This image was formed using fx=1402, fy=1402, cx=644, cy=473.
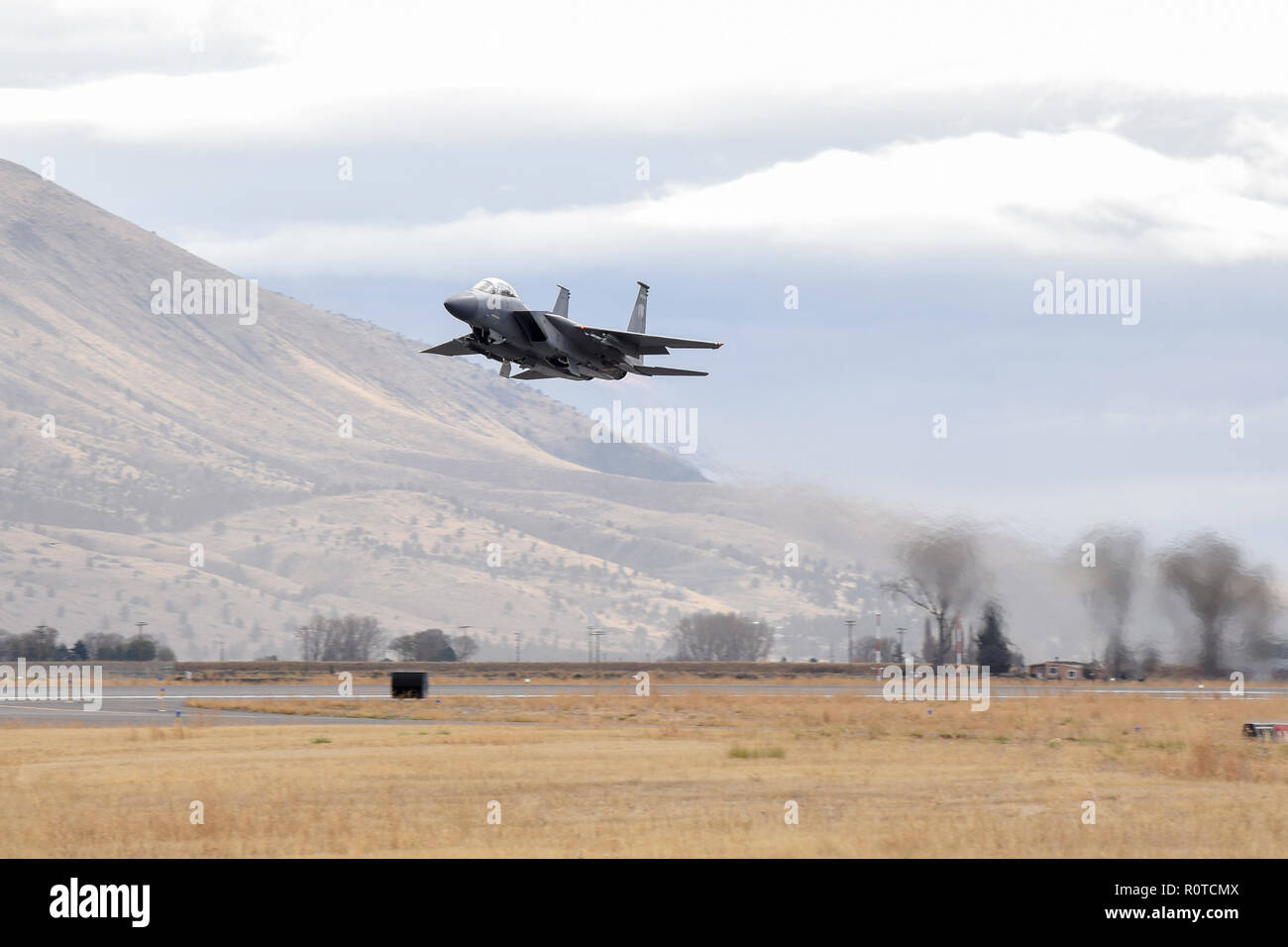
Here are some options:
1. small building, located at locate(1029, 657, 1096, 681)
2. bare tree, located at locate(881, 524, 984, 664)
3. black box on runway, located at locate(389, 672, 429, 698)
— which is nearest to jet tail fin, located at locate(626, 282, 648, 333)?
black box on runway, located at locate(389, 672, 429, 698)

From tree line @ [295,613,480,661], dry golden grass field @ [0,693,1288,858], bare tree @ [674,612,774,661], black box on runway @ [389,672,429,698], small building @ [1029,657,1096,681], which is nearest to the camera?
dry golden grass field @ [0,693,1288,858]

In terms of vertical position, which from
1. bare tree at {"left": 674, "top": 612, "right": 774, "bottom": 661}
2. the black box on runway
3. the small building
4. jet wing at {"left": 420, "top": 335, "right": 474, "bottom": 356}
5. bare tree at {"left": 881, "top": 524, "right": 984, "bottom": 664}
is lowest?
bare tree at {"left": 674, "top": 612, "right": 774, "bottom": 661}

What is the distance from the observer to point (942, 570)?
85.3 m

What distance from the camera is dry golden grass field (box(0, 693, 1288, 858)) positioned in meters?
20.8

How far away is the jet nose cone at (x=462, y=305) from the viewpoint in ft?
115

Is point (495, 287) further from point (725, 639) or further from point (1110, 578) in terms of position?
point (725, 639)

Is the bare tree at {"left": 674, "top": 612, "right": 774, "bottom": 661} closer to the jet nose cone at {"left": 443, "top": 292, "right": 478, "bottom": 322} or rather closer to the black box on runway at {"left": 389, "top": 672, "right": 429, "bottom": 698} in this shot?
the black box on runway at {"left": 389, "top": 672, "right": 429, "bottom": 698}

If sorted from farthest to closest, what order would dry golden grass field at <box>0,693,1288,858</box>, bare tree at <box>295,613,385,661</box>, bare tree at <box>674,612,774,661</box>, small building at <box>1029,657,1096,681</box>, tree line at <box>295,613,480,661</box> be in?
1. bare tree at <box>674,612,774,661</box>
2. bare tree at <box>295,613,385,661</box>
3. tree line at <box>295,613,480,661</box>
4. small building at <box>1029,657,1096,681</box>
5. dry golden grass field at <box>0,693,1288,858</box>

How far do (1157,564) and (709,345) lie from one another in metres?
51.9

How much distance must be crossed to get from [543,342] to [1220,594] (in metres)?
55.9

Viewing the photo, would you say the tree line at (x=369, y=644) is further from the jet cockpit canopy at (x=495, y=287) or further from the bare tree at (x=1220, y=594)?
the jet cockpit canopy at (x=495, y=287)

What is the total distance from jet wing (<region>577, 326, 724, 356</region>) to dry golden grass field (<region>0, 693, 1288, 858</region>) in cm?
1091

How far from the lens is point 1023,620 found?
87750mm

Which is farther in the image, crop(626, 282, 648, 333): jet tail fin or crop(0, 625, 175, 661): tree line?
crop(0, 625, 175, 661): tree line
